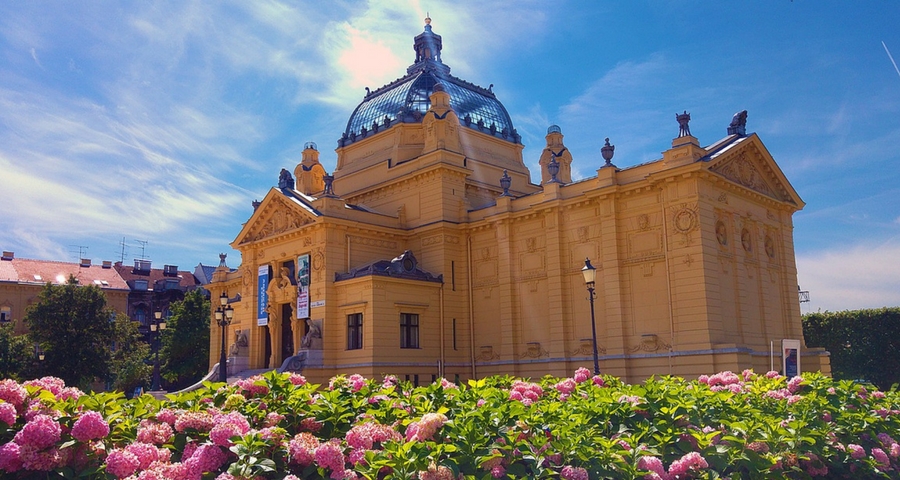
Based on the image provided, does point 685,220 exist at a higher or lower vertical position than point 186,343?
higher

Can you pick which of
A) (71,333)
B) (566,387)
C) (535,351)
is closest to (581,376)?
(566,387)

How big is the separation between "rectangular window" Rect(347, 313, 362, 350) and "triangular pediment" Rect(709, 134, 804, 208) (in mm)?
17995

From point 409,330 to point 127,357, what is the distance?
3274 centimetres

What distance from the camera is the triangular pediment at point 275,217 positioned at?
128 ft

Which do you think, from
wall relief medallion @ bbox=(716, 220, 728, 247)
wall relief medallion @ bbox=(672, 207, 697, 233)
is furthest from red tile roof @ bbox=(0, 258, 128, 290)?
wall relief medallion @ bbox=(716, 220, 728, 247)

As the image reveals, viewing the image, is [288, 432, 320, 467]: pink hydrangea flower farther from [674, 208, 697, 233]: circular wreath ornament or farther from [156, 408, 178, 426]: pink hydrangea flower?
[674, 208, 697, 233]: circular wreath ornament

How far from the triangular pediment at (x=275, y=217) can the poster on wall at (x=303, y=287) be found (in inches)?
74.4

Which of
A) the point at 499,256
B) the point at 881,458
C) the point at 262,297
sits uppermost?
the point at 499,256

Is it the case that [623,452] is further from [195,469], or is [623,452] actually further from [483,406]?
[195,469]

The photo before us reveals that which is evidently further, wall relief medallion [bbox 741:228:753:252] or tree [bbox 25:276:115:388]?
tree [bbox 25:276:115:388]

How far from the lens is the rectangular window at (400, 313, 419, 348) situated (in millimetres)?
37406

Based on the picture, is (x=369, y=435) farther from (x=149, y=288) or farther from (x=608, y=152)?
(x=149, y=288)

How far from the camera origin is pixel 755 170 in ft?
112

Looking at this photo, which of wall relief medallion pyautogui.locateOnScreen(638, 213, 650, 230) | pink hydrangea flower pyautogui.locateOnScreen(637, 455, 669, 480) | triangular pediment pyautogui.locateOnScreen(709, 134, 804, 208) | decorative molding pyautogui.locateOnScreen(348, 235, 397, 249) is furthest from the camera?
decorative molding pyautogui.locateOnScreen(348, 235, 397, 249)
